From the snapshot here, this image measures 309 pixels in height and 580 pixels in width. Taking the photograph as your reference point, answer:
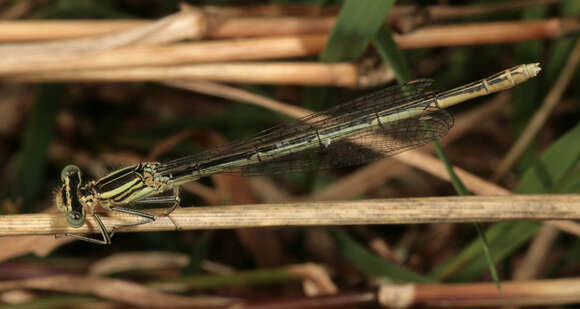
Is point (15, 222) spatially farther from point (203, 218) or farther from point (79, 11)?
point (79, 11)

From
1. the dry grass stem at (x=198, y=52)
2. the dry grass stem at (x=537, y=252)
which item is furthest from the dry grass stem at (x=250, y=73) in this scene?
the dry grass stem at (x=537, y=252)

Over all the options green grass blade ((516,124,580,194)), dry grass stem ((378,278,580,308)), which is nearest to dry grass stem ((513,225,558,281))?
dry grass stem ((378,278,580,308))

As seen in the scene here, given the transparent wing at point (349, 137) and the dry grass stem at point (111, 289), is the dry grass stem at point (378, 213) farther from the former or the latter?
the dry grass stem at point (111, 289)

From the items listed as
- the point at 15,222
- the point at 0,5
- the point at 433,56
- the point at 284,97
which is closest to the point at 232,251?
the point at 284,97

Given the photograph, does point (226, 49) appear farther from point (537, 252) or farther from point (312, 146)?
point (537, 252)

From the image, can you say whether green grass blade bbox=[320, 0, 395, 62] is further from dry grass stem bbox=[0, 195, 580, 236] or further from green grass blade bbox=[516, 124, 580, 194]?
green grass blade bbox=[516, 124, 580, 194]

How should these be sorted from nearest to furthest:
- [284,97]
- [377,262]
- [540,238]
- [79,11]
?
[377,262]
[540,238]
[79,11]
[284,97]
